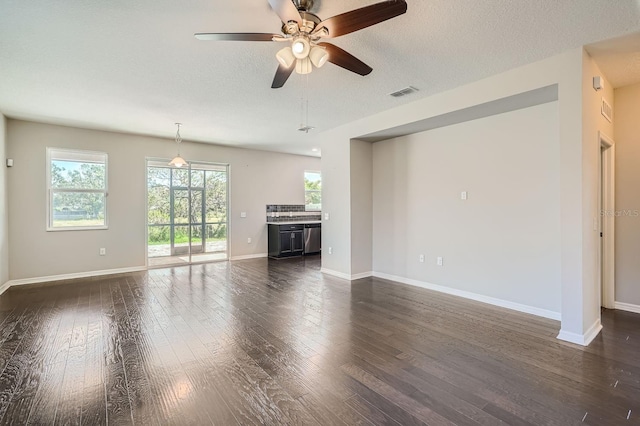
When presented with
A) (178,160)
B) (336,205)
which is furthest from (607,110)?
(178,160)

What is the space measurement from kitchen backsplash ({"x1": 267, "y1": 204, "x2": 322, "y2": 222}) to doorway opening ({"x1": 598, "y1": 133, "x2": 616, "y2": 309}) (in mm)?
6179

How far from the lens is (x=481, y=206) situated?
3.99m

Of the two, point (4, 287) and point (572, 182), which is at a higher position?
point (572, 182)

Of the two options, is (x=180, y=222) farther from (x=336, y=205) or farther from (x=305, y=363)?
(x=305, y=363)

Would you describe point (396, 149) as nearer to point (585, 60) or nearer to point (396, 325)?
point (585, 60)

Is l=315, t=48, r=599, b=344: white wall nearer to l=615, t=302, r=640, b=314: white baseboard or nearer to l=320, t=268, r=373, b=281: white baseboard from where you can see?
l=615, t=302, r=640, b=314: white baseboard

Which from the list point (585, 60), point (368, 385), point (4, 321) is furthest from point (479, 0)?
point (4, 321)

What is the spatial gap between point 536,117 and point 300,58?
9.54ft

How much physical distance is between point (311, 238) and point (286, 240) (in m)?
0.78

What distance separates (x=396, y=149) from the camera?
5.07 m

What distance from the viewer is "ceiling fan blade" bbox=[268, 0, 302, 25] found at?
1837 mm

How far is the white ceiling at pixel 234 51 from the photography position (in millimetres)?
2227

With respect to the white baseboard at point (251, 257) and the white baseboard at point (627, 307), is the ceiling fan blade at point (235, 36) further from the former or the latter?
the white baseboard at point (251, 257)

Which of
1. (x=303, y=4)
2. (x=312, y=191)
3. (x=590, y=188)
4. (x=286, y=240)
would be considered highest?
(x=303, y=4)
